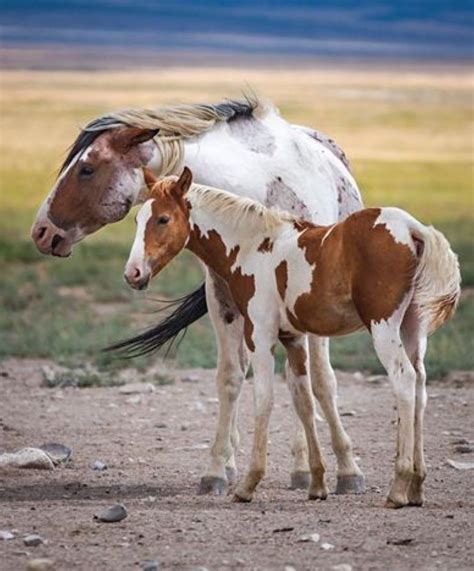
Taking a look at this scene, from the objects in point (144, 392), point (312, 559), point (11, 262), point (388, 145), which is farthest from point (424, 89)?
point (312, 559)

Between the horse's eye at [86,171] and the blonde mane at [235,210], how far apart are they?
877 millimetres

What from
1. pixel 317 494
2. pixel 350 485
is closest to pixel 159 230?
pixel 317 494

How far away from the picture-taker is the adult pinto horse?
8891 mm

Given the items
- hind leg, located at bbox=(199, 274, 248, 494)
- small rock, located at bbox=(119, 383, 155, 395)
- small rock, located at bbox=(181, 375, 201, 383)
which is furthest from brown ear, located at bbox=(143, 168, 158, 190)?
small rock, located at bbox=(181, 375, 201, 383)

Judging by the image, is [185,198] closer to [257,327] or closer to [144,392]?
[257,327]

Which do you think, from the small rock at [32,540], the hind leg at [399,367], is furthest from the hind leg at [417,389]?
the small rock at [32,540]

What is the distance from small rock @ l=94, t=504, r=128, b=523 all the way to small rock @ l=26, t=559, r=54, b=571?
2.69 feet

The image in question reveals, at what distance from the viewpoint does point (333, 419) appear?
8781 mm

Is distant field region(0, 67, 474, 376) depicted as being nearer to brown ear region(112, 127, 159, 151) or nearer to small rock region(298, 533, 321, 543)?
brown ear region(112, 127, 159, 151)

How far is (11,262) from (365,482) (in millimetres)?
14539

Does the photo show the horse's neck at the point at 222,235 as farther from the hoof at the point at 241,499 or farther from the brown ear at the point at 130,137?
the hoof at the point at 241,499

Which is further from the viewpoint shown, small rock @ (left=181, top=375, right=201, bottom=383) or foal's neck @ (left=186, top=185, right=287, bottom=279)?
small rock @ (left=181, top=375, right=201, bottom=383)

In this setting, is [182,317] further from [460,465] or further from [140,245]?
[140,245]

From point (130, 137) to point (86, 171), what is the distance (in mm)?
288
